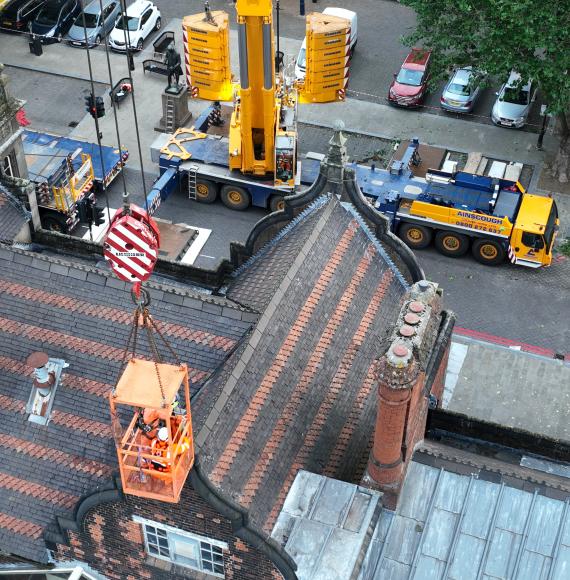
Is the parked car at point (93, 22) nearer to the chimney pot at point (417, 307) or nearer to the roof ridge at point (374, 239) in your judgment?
the roof ridge at point (374, 239)

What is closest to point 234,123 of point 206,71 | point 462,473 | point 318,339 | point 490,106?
point 206,71

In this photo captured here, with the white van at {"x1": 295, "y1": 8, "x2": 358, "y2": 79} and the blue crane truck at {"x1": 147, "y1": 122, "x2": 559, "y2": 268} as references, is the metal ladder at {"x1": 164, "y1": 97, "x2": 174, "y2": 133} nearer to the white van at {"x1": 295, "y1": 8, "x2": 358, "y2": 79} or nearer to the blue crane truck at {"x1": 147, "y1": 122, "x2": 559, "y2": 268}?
the blue crane truck at {"x1": 147, "y1": 122, "x2": 559, "y2": 268}

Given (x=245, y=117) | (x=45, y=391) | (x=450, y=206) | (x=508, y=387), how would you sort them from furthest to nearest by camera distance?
(x=450, y=206), (x=245, y=117), (x=508, y=387), (x=45, y=391)

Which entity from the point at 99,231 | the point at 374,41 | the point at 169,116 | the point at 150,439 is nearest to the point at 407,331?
the point at 150,439

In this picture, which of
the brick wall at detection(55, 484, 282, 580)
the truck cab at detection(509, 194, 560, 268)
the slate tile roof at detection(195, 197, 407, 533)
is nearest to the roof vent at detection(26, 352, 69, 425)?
the brick wall at detection(55, 484, 282, 580)

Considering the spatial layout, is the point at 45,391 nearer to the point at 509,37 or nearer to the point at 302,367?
the point at 302,367

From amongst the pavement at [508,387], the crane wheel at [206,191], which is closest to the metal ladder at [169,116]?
the crane wheel at [206,191]
